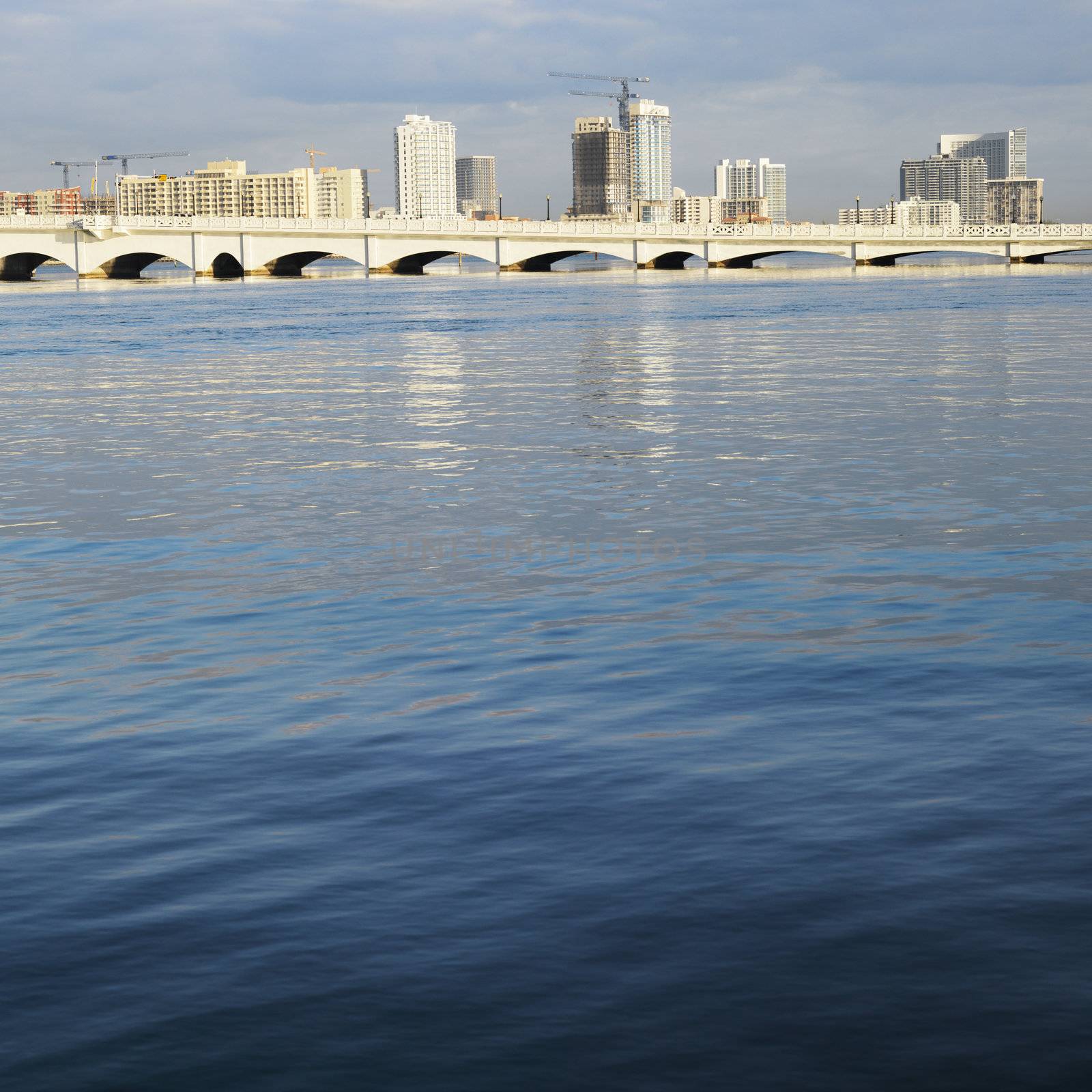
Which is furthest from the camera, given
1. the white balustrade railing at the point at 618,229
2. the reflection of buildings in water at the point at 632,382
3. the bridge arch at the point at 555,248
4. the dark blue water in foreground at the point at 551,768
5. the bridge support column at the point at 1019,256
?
the bridge support column at the point at 1019,256

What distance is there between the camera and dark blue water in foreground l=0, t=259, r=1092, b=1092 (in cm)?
584

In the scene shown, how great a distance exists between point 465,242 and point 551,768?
137749mm

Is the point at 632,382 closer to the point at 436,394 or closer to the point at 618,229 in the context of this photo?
the point at 436,394

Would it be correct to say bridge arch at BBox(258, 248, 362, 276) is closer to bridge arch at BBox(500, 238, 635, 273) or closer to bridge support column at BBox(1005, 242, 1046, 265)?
bridge arch at BBox(500, 238, 635, 273)

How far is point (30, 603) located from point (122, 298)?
91.1 meters

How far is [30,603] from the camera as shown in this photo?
13.5 m

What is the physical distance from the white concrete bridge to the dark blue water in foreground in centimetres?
11891

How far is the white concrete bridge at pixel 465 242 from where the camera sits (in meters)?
137

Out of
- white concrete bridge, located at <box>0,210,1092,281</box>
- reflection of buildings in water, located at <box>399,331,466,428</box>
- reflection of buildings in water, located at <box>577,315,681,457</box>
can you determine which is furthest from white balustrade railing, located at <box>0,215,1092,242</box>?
reflection of buildings in water, located at <box>577,315,681,457</box>

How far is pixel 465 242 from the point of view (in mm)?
143750

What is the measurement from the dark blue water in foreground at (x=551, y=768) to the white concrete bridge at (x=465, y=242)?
118912 millimetres

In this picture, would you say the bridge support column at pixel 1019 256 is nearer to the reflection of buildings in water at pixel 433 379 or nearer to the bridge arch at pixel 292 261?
the bridge arch at pixel 292 261

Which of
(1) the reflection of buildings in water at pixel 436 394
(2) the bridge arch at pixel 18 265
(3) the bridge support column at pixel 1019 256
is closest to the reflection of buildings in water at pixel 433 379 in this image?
(1) the reflection of buildings in water at pixel 436 394

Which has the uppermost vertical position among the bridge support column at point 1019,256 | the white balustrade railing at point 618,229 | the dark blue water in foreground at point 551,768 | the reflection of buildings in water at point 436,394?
the white balustrade railing at point 618,229
